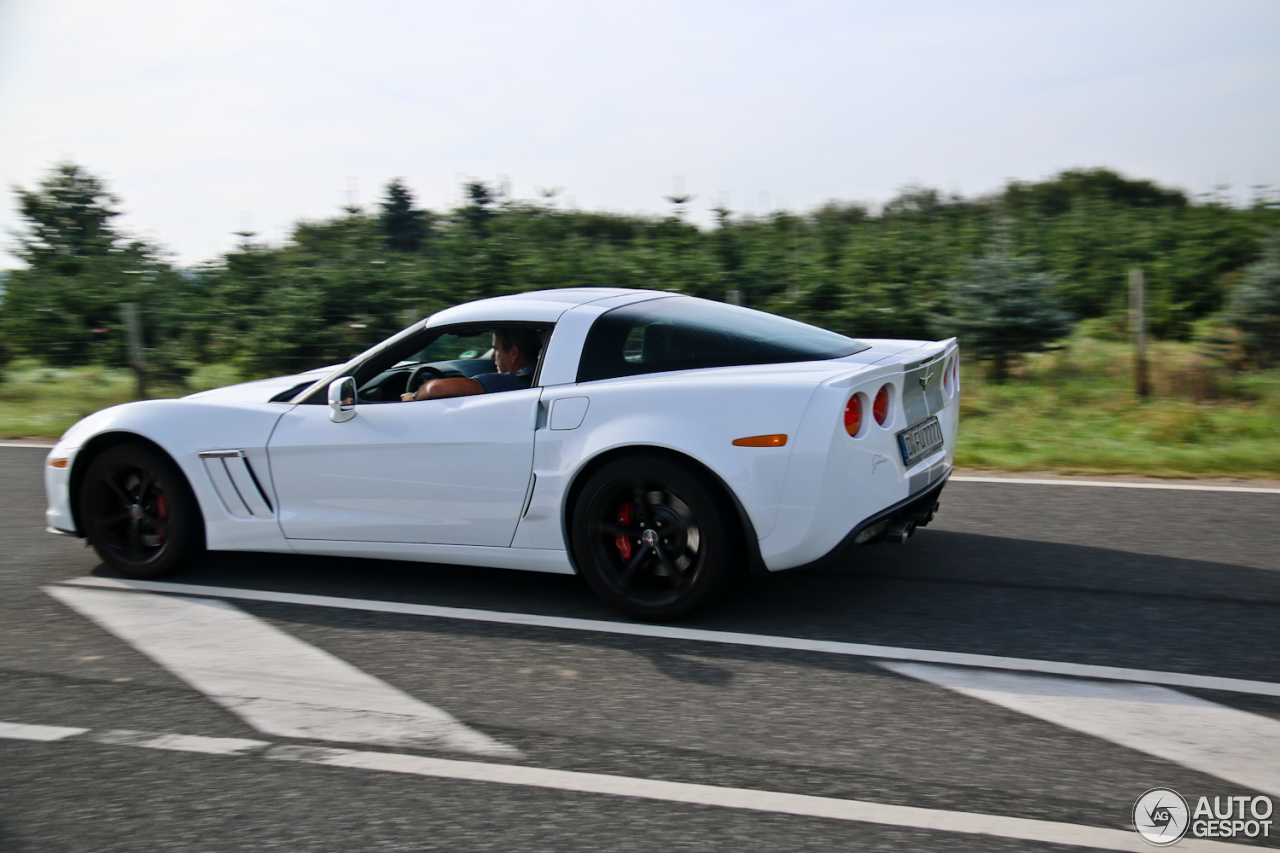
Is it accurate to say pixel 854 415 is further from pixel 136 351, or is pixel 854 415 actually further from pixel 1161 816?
pixel 136 351

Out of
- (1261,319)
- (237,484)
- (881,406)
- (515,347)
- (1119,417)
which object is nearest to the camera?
(881,406)

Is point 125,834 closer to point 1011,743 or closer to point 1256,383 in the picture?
point 1011,743

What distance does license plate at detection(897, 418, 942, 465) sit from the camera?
4.34 m

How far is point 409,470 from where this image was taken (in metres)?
4.70

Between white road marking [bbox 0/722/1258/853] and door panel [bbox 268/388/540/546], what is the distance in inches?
57.7

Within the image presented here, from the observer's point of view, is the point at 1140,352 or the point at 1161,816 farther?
the point at 1140,352

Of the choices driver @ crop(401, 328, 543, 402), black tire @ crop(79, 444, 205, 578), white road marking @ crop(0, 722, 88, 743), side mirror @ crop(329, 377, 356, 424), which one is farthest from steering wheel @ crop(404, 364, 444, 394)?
white road marking @ crop(0, 722, 88, 743)

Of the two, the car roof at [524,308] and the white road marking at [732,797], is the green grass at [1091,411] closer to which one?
the car roof at [524,308]

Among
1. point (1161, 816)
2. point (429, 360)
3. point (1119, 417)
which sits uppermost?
point (429, 360)

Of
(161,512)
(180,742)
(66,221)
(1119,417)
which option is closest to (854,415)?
(180,742)

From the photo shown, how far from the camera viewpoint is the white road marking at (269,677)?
3.39 m

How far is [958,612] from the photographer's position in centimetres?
445

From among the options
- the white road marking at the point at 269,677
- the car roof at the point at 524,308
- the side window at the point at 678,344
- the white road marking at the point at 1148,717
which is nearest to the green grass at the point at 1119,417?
the side window at the point at 678,344

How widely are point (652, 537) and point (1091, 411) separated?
23.4ft
